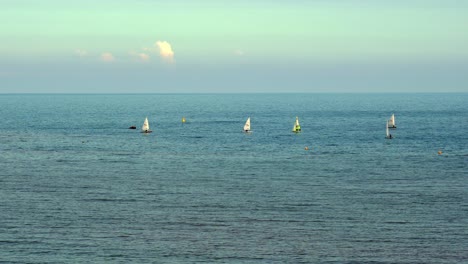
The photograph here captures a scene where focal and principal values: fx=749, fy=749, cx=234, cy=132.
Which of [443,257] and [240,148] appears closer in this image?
[443,257]

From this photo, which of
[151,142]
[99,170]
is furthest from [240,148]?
[99,170]

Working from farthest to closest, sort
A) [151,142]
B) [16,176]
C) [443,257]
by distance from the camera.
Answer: [151,142]
[16,176]
[443,257]

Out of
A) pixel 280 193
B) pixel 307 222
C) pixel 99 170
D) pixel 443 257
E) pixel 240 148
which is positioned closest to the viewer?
pixel 443 257

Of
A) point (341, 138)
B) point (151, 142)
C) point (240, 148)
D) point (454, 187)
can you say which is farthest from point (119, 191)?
point (341, 138)

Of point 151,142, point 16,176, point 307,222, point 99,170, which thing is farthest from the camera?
point 151,142

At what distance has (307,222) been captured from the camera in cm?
8294

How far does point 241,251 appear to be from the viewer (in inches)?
2790

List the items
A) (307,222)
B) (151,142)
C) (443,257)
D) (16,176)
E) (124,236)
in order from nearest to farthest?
(443,257), (124,236), (307,222), (16,176), (151,142)

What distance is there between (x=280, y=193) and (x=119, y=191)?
73.1 feet

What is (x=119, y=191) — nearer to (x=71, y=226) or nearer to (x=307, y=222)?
(x=71, y=226)

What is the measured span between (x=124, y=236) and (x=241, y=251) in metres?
13.2

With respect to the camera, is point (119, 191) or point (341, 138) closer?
point (119, 191)

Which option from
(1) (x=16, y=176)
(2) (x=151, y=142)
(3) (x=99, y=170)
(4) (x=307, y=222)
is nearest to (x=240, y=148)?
(2) (x=151, y=142)

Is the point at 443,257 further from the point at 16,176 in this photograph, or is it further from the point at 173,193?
the point at 16,176
